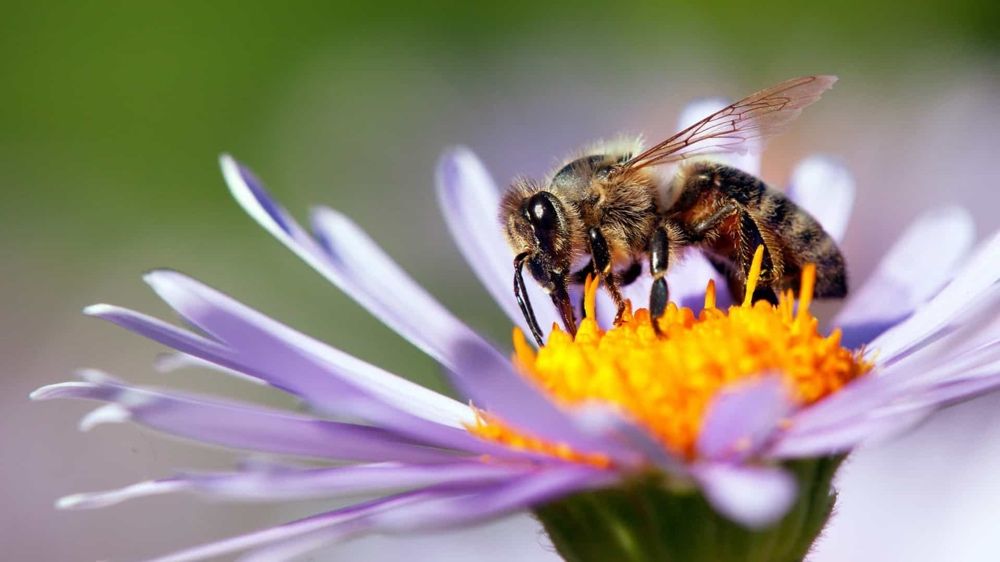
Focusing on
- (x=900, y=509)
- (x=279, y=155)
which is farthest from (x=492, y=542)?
(x=279, y=155)

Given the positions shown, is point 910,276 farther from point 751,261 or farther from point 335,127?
point 335,127

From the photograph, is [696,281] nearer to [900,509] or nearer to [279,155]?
[900,509]

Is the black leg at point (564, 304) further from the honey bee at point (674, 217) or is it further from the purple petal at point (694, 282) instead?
the purple petal at point (694, 282)

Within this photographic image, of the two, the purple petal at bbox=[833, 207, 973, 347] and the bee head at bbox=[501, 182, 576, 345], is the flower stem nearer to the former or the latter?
the bee head at bbox=[501, 182, 576, 345]

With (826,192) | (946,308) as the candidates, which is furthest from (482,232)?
(946,308)

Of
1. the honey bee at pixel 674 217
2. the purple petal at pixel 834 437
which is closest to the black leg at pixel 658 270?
the honey bee at pixel 674 217

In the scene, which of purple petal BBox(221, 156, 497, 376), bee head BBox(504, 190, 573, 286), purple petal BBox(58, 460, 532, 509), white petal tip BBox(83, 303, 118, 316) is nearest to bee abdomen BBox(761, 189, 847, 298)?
bee head BBox(504, 190, 573, 286)
